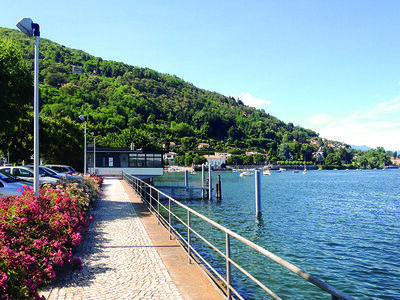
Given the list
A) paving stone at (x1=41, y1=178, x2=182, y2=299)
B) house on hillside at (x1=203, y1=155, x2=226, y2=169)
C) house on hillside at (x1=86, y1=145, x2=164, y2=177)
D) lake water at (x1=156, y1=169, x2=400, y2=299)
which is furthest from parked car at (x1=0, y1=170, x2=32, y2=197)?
house on hillside at (x1=203, y1=155, x2=226, y2=169)

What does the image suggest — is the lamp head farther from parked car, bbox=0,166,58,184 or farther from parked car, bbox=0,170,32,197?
parked car, bbox=0,166,58,184

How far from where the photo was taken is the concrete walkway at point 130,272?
5.20 metres

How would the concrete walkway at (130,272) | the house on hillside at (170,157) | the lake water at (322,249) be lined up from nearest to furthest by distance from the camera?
the concrete walkway at (130,272), the lake water at (322,249), the house on hillside at (170,157)

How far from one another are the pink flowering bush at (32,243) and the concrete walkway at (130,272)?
38 cm

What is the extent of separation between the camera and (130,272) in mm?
6312

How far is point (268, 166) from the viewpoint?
186 meters

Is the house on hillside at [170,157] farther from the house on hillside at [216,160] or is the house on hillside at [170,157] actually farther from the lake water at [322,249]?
the lake water at [322,249]

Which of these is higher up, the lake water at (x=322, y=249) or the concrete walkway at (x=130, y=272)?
the concrete walkway at (x=130, y=272)

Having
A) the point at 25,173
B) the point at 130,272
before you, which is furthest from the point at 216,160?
the point at 130,272

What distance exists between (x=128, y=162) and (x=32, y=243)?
124ft

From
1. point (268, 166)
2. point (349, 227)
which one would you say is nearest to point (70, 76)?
point (268, 166)

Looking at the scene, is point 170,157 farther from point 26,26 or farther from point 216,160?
point 26,26

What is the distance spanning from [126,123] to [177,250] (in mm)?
141945

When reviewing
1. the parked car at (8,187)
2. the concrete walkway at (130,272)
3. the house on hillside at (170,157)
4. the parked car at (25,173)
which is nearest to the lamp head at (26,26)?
the concrete walkway at (130,272)
